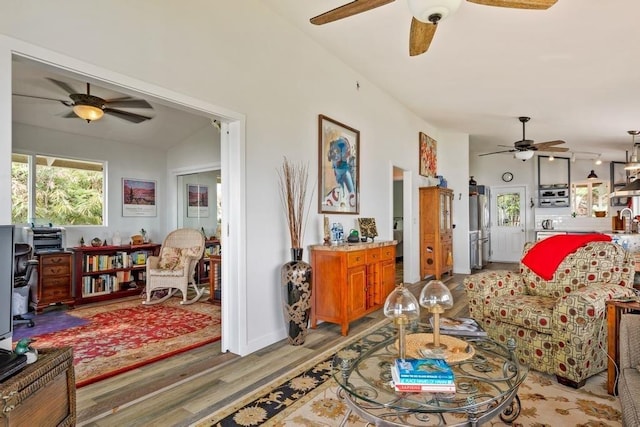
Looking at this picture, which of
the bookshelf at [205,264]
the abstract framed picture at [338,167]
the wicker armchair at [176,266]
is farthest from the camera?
the bookshelf at [205,264]

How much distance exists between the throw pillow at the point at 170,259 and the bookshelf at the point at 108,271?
59 cm

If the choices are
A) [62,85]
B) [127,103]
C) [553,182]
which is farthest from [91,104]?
[553,182]

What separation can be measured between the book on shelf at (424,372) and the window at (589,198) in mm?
9308

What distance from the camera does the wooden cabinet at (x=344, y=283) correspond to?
3.37m

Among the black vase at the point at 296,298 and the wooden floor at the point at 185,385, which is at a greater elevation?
the black vase at the point at 296,298

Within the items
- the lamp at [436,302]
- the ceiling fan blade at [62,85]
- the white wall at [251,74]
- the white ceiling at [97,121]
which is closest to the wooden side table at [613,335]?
the lamp at [436,302]

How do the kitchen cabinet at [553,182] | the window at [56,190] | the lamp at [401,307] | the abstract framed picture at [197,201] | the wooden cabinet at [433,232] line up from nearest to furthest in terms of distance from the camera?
the lamp at [401,307] → the window at [56,190] → the wooden cabinet at [433,232] → the abstract framed picture at [197,201] → the kitchen cabinet at [553,182]

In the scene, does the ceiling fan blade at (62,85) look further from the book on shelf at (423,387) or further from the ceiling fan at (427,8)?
the book on shelf at (423,387)

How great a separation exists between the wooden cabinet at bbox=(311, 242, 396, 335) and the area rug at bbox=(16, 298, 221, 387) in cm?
105

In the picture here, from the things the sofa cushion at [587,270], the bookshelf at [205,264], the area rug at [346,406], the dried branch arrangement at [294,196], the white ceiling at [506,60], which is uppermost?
the white ceiling at [506,60]

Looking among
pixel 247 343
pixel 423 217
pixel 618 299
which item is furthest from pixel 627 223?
pixel 247 343

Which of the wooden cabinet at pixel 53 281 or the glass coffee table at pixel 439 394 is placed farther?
the wooden cabinet at pixel 53 281

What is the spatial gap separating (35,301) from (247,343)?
10.6ft

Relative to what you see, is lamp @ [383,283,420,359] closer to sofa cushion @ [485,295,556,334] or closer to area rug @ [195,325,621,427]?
area rug @ [195,325,621,427]
